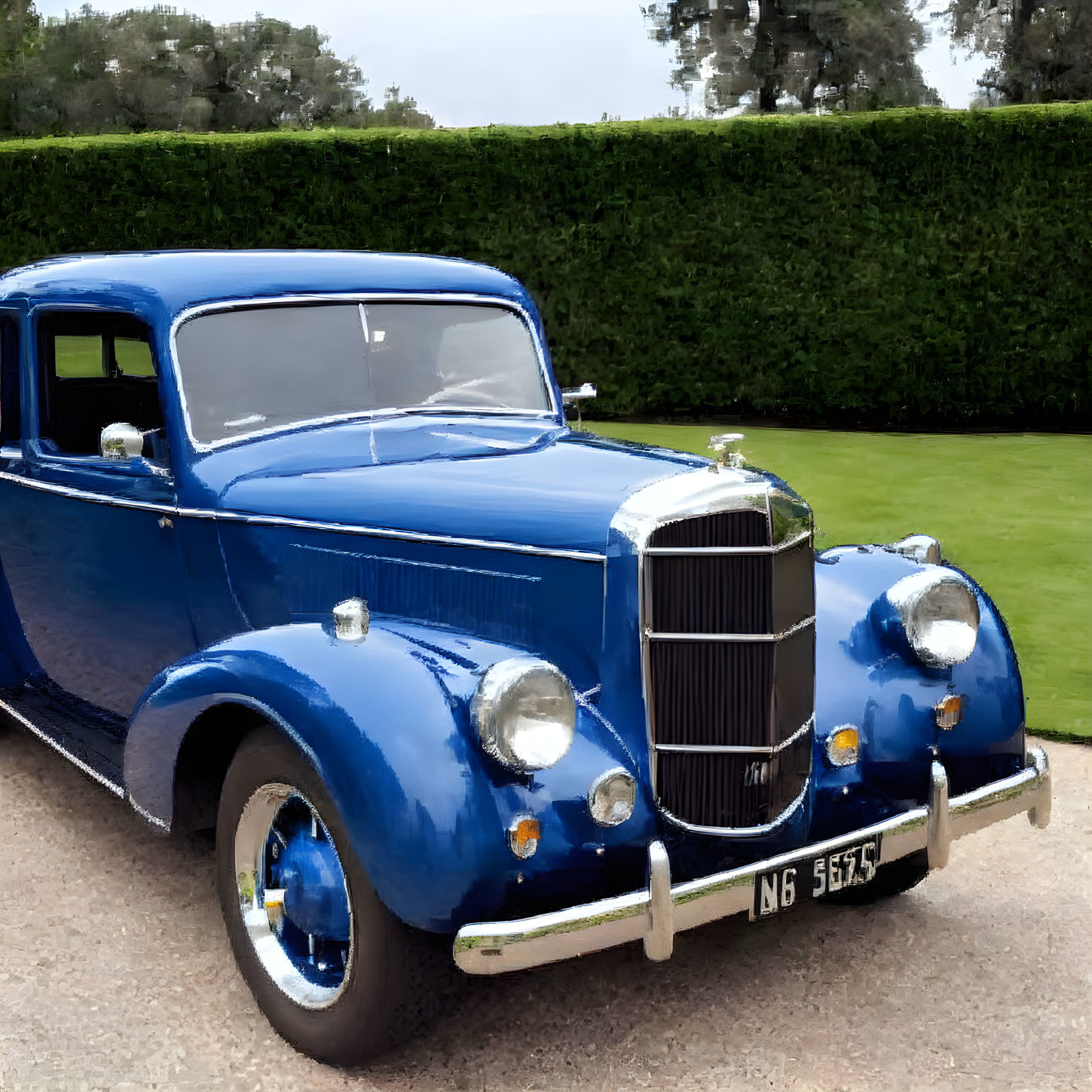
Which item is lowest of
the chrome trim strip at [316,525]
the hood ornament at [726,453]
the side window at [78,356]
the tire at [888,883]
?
the tire at [888,883]

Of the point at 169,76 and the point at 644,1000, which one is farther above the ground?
the point at 169,76

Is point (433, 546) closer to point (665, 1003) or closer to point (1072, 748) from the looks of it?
point (665, 1003)

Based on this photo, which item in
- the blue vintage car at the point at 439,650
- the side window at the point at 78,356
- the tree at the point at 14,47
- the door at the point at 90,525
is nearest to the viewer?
the blue vintage car at the point at 439,650

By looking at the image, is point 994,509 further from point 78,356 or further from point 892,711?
point 78,356

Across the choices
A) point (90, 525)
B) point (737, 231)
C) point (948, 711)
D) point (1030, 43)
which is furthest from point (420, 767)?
point (1030, 43)

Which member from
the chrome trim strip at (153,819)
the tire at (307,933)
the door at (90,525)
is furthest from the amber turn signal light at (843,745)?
the door at (90,525)

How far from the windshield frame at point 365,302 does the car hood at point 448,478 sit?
1.9 inches

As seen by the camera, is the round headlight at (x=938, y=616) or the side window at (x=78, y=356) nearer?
the round headlight at (x=938, y=616)

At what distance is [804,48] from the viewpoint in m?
32.2

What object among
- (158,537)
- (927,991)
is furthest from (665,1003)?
(158,537)

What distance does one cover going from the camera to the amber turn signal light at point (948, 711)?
3.22 metres

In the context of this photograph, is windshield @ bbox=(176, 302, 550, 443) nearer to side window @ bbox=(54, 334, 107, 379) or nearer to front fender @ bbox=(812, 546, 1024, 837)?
side window @ bbox=(54, 334, 107, 379)

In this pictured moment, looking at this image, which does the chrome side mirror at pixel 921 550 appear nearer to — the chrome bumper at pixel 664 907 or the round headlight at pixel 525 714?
the chrome bumper at pixel 664 907

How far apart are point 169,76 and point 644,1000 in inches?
1978
